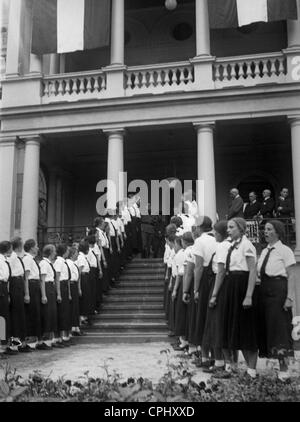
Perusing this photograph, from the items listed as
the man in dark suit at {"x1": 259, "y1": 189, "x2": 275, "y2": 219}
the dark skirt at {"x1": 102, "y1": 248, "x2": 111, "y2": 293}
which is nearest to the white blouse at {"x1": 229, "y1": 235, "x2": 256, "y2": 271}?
the dark skirt at {"x1": 102, "y1": 248, "x2": 111, "y2": 293}

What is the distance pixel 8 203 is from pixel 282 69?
9268mm

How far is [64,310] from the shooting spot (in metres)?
10.0

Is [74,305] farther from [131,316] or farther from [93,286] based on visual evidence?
[131,316]

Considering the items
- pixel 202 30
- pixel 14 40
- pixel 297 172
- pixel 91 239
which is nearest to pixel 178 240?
pixel 91 239

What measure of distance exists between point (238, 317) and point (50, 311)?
457 centimetres

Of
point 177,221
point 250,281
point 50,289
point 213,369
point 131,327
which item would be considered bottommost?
point 213,369

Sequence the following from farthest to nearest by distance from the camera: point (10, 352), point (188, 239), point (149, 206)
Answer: point (149, 206) < point (10, 352) < point (188, 239)

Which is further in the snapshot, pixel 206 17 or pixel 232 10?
pixel 206 17

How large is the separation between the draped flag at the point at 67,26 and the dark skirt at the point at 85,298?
805cm

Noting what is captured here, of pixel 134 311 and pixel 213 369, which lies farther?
pixel 134 311

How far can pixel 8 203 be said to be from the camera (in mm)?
16047

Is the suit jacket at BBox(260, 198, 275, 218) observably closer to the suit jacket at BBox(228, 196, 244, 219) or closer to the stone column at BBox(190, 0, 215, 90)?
the suit jacket at BBox(228, 196, 244, 219)
